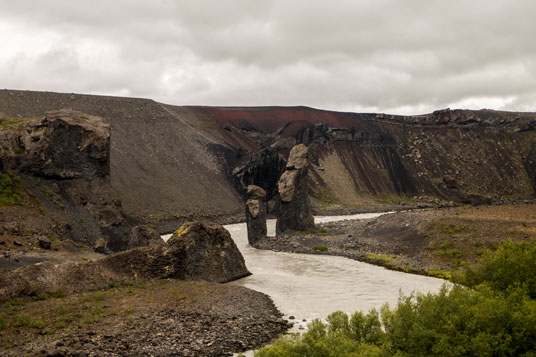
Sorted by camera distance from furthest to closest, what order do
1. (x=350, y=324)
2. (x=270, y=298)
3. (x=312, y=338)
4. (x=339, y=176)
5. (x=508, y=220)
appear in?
(x=339, y=176)
(x=508, y=220)
(x=270, y=298)
(x=350, y=324)
(x=312, y=338)

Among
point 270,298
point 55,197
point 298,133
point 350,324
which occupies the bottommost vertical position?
point 270,298

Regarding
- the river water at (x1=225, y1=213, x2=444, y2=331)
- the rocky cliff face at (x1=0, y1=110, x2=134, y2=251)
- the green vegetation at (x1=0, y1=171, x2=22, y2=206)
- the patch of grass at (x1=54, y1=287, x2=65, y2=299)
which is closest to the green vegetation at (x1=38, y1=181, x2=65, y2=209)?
the rocky cliff face at (x1=0, y1=110, x2=134, y2=251)

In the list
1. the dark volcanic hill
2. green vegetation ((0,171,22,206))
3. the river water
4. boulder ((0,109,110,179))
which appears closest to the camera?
the river water

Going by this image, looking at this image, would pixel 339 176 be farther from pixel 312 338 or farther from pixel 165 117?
pixel 312 338

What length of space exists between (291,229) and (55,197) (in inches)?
1086

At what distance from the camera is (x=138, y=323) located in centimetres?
2266

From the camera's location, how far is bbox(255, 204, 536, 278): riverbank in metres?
40.6

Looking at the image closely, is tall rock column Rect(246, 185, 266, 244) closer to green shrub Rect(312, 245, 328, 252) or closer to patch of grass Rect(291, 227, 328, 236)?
patch of grass Rect(291, 227, 328, 236)

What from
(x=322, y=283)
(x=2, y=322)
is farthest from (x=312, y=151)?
(x=2, y=322)

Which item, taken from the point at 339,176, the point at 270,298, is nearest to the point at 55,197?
the point at 270,298

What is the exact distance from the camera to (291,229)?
60.1m

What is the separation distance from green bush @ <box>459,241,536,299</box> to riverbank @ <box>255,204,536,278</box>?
10.7 m

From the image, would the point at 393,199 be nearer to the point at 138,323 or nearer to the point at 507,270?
the point at 507,270

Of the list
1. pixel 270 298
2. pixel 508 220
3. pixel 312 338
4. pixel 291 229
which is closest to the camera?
pixel 312 338
